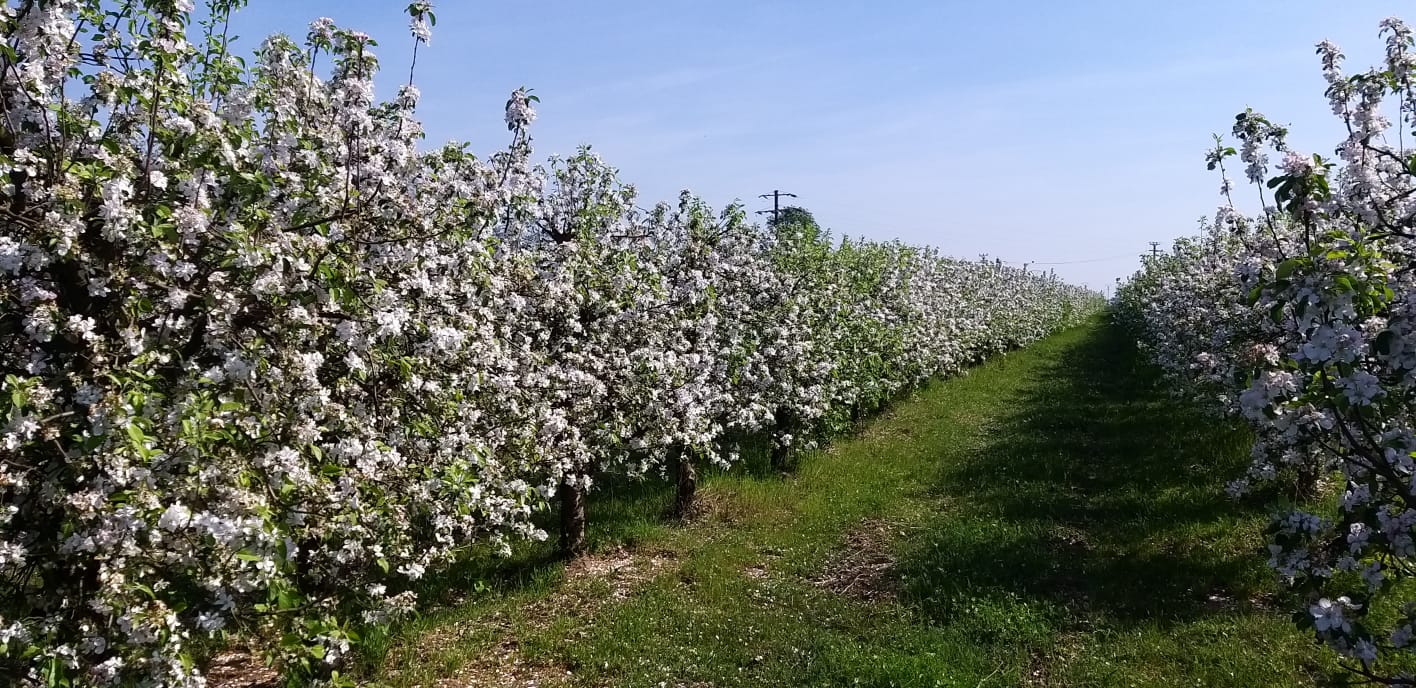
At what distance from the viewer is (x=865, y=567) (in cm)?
1017

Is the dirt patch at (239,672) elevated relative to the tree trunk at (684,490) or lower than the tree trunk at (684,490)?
lower

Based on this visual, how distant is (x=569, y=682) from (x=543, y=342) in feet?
11.7

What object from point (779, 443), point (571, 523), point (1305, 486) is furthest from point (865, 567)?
point (1305, 486)

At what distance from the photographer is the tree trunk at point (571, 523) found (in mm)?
10562

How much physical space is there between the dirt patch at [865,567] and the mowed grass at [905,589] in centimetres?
4

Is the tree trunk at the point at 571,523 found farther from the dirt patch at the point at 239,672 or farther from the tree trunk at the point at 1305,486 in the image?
the tree trunk at the point at 1305,486

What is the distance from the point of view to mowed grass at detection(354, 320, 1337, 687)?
7.48 metres

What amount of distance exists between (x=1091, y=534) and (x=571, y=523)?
23.4 ft

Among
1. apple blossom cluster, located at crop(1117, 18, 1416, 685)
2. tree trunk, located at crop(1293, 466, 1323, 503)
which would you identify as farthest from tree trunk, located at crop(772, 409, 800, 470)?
apple blossom cluster, located at crop(1117, 18, 1416, 685)

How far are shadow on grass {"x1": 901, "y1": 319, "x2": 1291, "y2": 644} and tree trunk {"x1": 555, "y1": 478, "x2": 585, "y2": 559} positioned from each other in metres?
4.27

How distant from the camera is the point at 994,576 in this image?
31.0 ft

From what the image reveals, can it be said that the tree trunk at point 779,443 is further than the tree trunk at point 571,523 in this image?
Yes

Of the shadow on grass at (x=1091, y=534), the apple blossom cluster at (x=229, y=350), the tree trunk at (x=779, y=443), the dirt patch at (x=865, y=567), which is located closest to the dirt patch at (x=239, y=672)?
the apple blossom cluster at (x=229, y=350)

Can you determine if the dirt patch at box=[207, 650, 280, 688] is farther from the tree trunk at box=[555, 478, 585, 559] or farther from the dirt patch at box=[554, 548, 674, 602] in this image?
the tree trunk at box=[555, 478, 585, 559]
